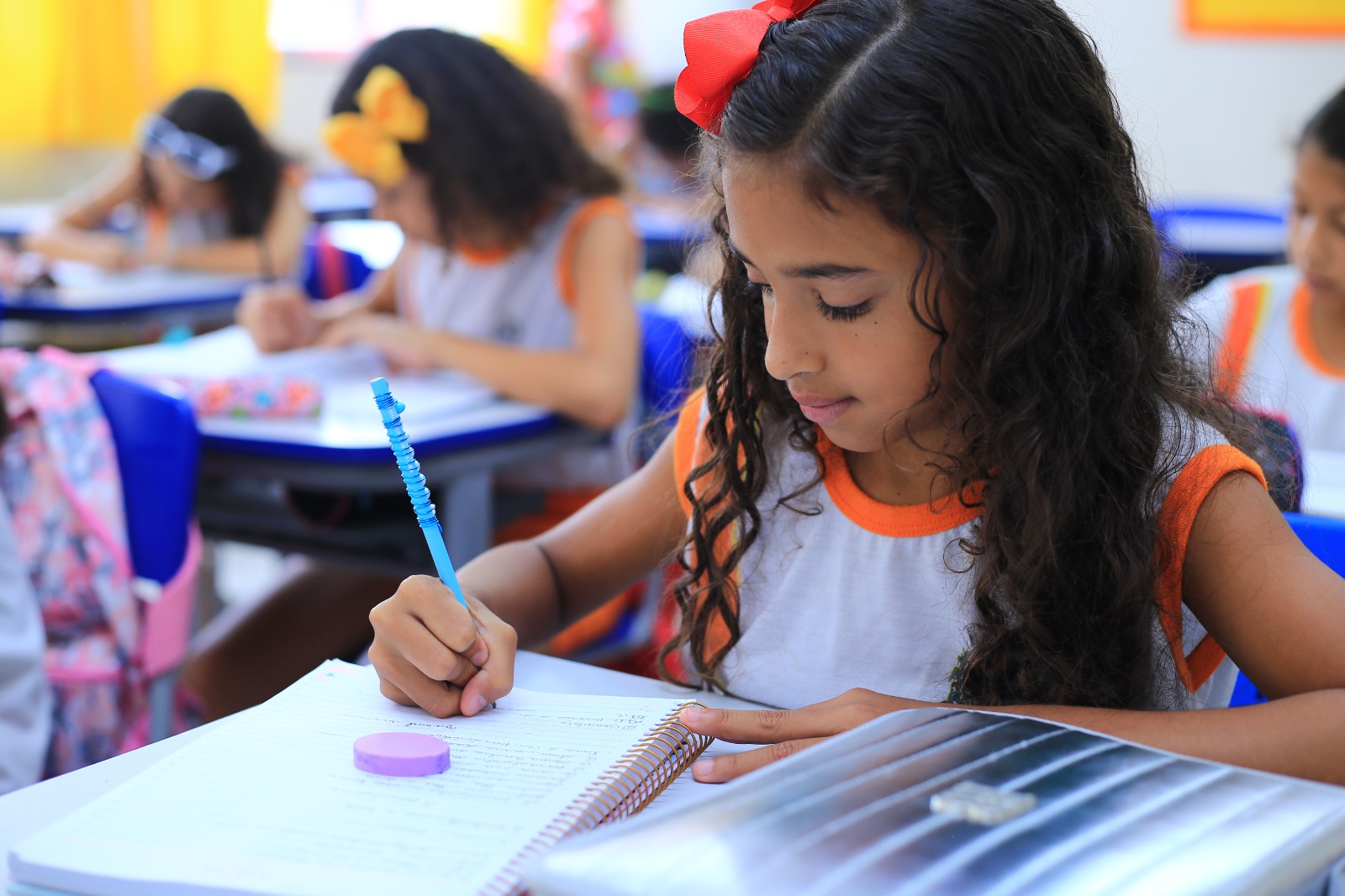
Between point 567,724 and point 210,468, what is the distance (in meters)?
1.06

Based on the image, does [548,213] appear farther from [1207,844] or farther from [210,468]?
[1207,844]

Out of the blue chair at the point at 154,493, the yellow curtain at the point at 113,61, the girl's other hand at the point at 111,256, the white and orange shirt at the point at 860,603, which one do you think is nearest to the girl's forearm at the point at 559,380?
the blue chair at the point at 154,493

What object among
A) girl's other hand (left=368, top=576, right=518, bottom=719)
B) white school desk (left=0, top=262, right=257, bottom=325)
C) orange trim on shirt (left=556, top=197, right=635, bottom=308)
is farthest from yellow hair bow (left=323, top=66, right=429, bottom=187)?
girl's other hand (left=368, top=576, right=518, bottom=719)

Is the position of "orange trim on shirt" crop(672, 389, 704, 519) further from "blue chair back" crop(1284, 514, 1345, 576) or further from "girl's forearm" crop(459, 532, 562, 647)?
"blue chair back" crop(1284, 514, 1345, 576)

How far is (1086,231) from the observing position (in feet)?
2.65

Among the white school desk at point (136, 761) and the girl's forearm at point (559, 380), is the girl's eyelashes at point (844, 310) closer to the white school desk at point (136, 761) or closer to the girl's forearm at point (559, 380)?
the white school desk at point (136, 761)

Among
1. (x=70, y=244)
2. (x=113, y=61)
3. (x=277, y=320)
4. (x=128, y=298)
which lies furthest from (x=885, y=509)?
(x=113, y=61)

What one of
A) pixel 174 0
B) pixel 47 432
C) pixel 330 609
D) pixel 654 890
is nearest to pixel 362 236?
pixel 174 0

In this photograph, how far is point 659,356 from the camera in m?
1.99

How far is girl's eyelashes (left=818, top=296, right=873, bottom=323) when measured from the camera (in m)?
0.79

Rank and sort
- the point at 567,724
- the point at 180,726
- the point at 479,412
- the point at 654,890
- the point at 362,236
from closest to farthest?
the point at 654,890, the point at 567,724, the point at 180,726, the point at 479,412, the point at 362,236

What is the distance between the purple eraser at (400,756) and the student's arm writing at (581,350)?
45.1 inches

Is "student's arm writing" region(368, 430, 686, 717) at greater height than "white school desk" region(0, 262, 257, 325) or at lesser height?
greater

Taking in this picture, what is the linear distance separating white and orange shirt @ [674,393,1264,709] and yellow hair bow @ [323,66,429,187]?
1.15 m
